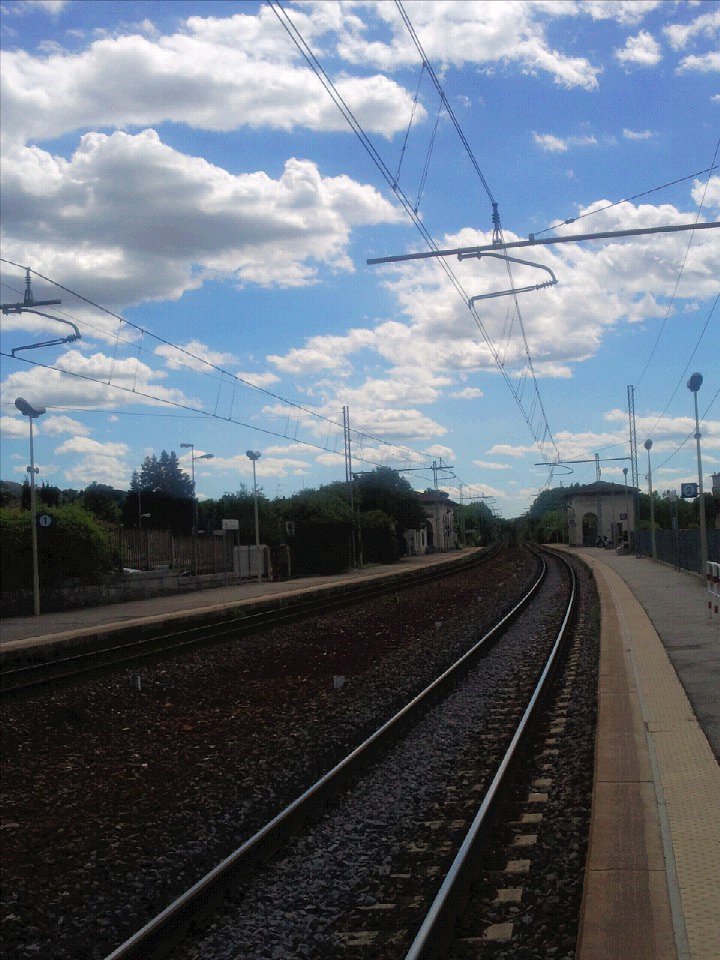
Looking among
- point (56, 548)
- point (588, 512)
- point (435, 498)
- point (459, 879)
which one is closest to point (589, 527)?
point (588, 512)

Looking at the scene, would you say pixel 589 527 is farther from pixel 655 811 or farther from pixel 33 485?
pixel 655 811

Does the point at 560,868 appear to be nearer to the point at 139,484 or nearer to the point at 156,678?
the point at 156,678

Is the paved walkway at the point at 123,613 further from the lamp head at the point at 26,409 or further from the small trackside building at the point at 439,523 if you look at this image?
the small trackside building at the point at 439,523

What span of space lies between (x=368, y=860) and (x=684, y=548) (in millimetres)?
35998

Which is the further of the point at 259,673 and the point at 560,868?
the point at 259,673

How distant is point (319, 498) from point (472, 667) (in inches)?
1720

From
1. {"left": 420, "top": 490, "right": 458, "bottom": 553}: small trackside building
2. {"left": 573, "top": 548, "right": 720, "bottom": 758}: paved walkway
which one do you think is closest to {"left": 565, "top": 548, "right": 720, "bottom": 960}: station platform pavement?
{"left": 573, "top": 548, "right": 720, "bottom": 758}: paved walkway

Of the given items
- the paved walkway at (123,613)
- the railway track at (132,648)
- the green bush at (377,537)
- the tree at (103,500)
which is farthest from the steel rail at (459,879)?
the tree at (103,500)

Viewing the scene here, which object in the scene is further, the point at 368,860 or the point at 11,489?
the point at 11,489

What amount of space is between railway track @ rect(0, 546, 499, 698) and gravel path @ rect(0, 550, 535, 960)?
629 mm

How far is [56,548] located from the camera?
3216cm

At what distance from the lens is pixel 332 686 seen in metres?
15.9

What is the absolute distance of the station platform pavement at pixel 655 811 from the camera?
5223mm

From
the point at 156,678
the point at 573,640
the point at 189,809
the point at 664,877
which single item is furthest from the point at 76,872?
the point at 573,640
